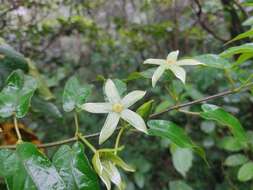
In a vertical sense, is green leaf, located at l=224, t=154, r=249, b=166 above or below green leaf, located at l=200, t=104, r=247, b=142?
below

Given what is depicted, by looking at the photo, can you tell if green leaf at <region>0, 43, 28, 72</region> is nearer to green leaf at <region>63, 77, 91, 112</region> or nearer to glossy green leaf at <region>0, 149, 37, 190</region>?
green leaf at <region>63, 77, 91, 112</region>

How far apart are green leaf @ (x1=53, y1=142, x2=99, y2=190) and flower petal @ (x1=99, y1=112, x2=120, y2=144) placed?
0.04 metres

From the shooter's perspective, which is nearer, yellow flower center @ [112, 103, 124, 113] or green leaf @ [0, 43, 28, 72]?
yellow flower center @ [112, 103, 124, 113]

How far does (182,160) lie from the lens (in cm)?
140

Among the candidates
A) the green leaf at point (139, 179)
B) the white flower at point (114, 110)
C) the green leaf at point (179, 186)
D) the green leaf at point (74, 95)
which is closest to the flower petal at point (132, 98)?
the white flower at point (114, 110)

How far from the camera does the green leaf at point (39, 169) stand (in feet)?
1.87

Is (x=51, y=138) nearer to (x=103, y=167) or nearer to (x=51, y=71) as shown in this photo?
(x=51, y=71)

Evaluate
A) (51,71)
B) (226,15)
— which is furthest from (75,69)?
(226,15)

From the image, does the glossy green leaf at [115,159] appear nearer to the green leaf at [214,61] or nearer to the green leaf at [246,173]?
the green leaf at [214,61]

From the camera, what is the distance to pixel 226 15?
6.15 feet

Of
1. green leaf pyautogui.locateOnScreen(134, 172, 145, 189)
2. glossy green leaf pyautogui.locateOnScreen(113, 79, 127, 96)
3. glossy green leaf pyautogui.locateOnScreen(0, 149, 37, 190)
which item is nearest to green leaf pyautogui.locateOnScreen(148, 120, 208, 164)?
glossy green leaf pyautogui.locateOnScreen(113, 79, 127, 96)

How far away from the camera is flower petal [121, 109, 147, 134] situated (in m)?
0.62

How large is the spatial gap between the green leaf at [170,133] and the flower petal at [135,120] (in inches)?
1.6

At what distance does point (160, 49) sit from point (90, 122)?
2.29 ft
